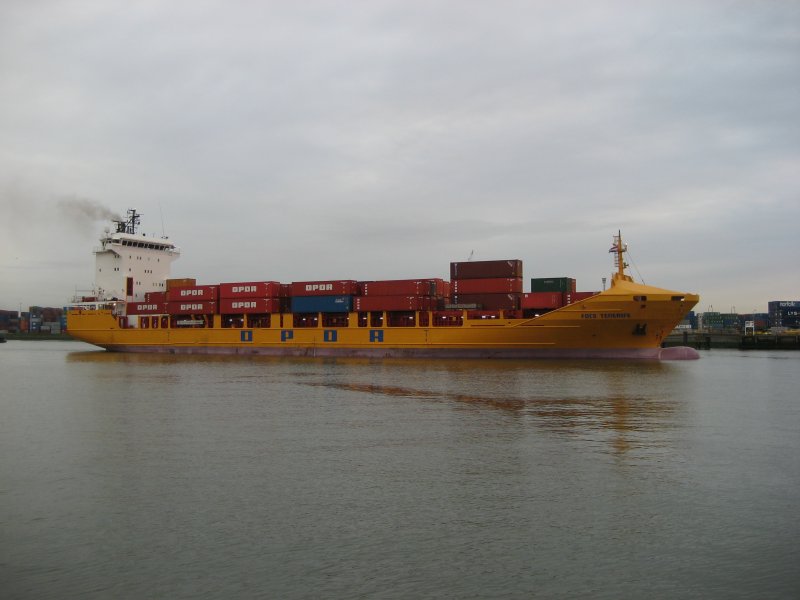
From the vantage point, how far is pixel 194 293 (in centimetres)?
5494

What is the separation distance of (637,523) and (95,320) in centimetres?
6244

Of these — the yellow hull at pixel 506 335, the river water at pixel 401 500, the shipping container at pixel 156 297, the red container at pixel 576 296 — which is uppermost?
the shipping container at pixel 156 297

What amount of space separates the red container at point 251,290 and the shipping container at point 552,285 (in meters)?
22.1

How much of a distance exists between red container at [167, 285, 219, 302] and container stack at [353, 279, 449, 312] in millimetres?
14510

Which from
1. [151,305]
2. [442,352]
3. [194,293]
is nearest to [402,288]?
[442,352]

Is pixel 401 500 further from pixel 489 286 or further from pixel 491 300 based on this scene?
pixel 489 286

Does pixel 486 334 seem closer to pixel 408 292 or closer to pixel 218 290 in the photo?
pixel 408 292

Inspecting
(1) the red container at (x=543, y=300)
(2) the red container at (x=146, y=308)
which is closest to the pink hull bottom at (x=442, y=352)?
(1) the red container at (x=543, y=300)

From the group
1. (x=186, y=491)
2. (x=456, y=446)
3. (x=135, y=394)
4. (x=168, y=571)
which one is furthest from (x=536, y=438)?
(x=135, y=394)

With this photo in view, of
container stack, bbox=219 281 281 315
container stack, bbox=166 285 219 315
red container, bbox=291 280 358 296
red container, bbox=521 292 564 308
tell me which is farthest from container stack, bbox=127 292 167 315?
red container, bbox=521 292 564 308

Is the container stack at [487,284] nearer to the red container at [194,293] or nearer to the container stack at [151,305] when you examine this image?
the red container at [194,293]

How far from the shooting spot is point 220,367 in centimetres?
4031

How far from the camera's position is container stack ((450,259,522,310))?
43.4 m

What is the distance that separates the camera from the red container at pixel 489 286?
43469 millimetres
